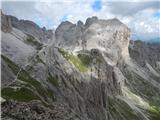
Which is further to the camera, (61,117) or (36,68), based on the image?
(36,68)

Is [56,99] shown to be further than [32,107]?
Yes

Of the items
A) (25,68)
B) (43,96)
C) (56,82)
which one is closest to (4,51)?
(25,68)

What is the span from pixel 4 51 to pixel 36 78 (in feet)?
75.1

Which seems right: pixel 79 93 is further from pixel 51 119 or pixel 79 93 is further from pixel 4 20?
pixel 51 119

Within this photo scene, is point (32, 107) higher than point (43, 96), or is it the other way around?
point (32, 107)

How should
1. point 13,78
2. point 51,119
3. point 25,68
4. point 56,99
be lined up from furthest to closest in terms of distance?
1. point 25,68
2. point 56,99
3. point 13,78
4. point 51,119

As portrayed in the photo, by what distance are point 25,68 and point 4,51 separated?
1439cm

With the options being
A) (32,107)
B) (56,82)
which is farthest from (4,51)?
(32,107)

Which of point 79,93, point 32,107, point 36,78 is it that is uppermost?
point 32,107

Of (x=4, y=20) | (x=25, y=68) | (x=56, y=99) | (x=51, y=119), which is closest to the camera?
(x=51, y=119)

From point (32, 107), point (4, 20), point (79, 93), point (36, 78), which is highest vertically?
point (4, 20)

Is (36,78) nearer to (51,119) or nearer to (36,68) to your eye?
(36,68)

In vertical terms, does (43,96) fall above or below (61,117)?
below

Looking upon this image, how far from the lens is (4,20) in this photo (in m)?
194
